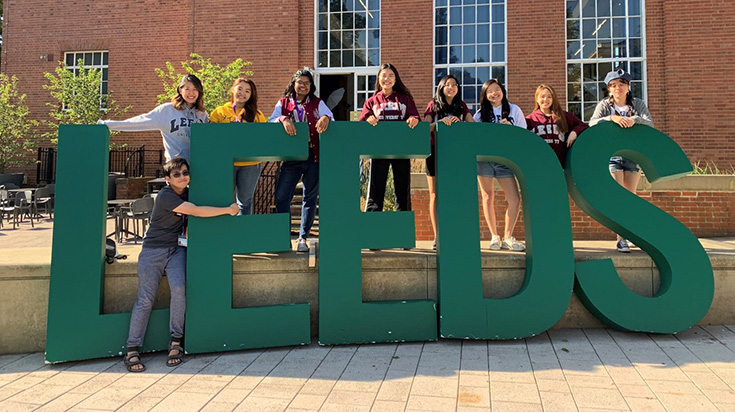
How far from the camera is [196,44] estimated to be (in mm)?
11250

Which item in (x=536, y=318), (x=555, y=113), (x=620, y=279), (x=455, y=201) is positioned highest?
(x=555, y=113)

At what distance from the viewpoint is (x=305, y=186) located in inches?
155

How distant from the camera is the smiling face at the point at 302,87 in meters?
3.85

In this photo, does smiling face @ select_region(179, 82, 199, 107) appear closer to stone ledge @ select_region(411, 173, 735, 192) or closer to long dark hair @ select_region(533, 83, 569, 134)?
stone ledge @ select_region(411, 173, 735, 192)

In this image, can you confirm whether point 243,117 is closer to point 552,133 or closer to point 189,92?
point 189,92

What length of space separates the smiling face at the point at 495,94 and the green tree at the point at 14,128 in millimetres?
12865

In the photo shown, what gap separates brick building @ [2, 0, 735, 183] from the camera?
31.8ft

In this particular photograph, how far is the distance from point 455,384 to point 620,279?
1850 mm

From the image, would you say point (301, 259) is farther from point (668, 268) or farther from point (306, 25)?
point (306, 25)

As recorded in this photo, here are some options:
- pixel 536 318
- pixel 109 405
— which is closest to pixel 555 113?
pixel 536 318

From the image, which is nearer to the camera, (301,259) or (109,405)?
(109,405)

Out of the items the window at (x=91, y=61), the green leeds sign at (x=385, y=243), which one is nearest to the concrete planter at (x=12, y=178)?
the window at (x=91, y=61)

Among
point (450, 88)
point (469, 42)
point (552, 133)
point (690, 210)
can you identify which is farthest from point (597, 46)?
point (450, 88)

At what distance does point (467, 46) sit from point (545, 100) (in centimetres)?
704
